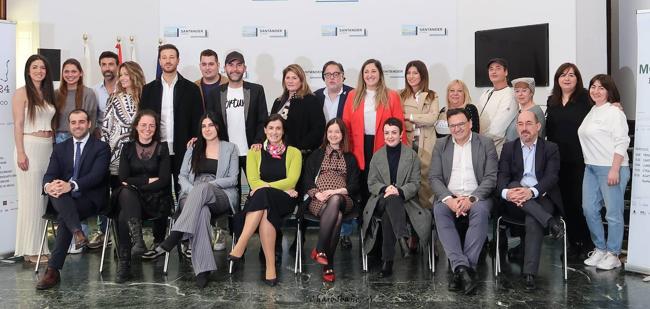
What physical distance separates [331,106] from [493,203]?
1.62 m

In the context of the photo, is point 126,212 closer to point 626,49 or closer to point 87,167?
point 87,167

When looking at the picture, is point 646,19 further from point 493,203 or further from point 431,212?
point 431,212

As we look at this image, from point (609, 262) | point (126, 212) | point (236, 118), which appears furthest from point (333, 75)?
point (609, 262)

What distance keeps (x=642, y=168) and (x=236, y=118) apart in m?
3.10

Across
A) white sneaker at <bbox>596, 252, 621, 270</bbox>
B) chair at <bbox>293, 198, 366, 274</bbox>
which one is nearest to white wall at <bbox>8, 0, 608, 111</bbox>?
white sneaker at <bbox>596, 252, 621, 270</bbox>

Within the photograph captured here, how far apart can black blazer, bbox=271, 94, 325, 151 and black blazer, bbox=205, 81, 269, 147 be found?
242 millimetres

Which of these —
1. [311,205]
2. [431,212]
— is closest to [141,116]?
[311,205]

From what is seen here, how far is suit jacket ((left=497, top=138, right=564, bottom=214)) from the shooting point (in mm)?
4316

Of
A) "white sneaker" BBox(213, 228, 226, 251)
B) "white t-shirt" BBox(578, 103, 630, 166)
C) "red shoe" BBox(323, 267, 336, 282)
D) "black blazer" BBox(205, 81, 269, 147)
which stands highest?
"black blazer" BBox(205, 81, 269, 147)

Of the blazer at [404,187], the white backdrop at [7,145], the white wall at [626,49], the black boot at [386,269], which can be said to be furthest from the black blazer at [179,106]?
the white wall at [626,49]

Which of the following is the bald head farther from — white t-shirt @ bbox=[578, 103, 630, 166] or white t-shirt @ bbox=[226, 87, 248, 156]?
white t-shirt @ bbox=[226, 87, 248, 156]

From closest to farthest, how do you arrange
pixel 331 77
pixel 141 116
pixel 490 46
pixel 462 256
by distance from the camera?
1. pixel 462 256
2. pixel 141 116
3. pixel 331 77
4. pixel 490 46

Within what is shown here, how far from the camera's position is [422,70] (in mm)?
5078

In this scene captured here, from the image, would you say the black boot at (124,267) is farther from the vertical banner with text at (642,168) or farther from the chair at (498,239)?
the vertical banner with text at (642,168)
